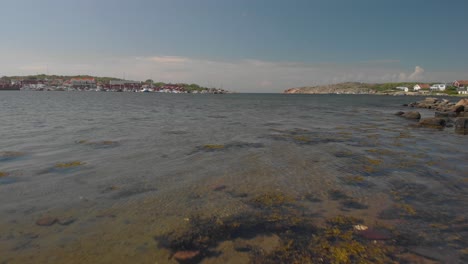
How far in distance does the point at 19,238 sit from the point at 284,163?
33.6 feet

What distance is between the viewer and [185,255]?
549cm

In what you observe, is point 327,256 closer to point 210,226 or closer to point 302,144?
point 210,226

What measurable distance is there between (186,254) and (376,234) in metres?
4.57

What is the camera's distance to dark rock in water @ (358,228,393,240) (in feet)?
20.4

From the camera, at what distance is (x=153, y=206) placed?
7.83 meters

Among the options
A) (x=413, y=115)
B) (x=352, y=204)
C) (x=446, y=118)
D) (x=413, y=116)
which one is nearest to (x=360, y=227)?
(x=352, y=204)

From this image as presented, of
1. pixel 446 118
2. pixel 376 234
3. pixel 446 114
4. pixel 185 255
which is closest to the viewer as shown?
pixel 185 255

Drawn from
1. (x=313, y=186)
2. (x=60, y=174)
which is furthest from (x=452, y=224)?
(x=60, y=174)

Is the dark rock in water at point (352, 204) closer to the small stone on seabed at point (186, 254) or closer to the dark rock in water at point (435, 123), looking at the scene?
the small stone on seabed at point (186, 254)

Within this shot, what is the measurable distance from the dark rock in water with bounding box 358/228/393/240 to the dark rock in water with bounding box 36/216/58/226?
7.86m

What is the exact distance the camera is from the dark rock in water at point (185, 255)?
539 cm

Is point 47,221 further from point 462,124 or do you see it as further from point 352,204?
point 462,124

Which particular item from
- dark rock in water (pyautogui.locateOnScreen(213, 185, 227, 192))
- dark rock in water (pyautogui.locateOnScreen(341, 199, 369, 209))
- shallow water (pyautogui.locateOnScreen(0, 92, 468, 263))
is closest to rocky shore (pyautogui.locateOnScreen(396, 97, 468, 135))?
shallow water (pyautogui.locateOnScreen(0, 92, 468, 263))

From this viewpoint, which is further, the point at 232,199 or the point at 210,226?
the point at 232,199
